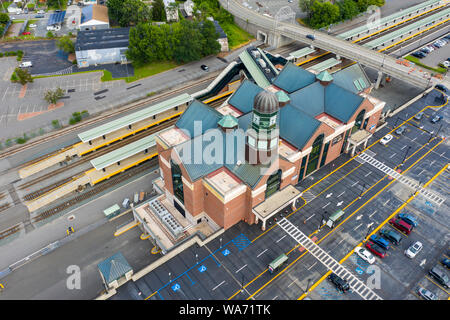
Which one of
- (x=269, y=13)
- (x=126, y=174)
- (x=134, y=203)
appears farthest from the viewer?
(x=269, y=13)

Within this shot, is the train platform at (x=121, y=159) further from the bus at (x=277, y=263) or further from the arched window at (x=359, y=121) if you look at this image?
the arched window at (x=359, y=121)

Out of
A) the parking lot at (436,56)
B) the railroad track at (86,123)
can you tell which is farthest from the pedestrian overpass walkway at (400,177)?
the parking lot at (436,56)

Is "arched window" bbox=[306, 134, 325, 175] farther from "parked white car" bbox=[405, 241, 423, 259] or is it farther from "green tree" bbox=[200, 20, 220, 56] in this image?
"green tree" bbox=[200, 20, 220, 56]

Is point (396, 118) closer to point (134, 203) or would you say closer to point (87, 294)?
point (134, 203)

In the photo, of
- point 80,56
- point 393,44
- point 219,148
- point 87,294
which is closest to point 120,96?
point 80,56

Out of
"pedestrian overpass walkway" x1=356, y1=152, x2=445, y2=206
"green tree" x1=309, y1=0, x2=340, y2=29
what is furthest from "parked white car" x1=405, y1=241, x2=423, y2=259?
"green tree" x1=309, y1=0, x2=340, y2=29
